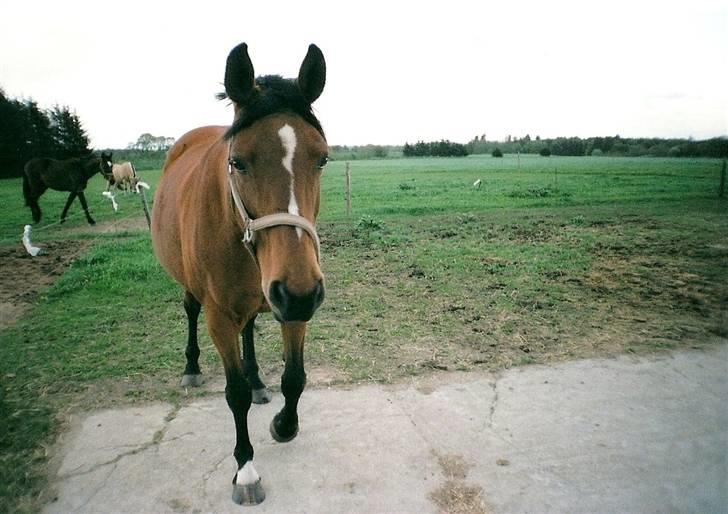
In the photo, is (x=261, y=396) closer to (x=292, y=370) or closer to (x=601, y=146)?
(x=292, y=370)

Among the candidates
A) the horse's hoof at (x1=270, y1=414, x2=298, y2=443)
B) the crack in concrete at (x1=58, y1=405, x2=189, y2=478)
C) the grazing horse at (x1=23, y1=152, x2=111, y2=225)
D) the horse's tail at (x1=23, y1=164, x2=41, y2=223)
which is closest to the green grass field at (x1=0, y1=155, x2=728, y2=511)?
the crack in concrete at (x1=58, y1=405, x2=189, y2=478)

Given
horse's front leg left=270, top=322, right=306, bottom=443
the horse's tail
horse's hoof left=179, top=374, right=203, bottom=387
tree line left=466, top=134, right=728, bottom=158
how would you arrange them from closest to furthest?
horse's front leg left=270, top=322, right=306, bottom=443, horse's hoof left=179, top=374, right=203, bottom=387, the horse's tail, tree line left=466, top=134, right=728, bottom=158

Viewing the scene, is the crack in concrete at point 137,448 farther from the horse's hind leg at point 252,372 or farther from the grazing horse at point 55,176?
the grazing horse at point 55,176

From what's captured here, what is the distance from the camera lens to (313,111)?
2203mm

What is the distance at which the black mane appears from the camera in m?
1.97

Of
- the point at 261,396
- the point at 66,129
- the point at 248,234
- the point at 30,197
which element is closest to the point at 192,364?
the point at 261,396

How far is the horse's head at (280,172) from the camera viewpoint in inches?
68.4

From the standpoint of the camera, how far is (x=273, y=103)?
1993mm

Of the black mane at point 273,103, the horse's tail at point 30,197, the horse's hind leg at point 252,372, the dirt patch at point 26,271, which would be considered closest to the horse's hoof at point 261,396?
the horse's hind leg at point 252,372

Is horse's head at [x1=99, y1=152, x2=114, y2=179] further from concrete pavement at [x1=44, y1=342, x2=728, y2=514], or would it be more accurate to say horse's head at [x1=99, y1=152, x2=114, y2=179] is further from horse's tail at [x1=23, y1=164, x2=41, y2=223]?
concrete pavement at [x1=44, y1=342, x2=728, y2=514]

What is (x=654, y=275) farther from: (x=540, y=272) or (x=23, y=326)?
(x=23, y=326)

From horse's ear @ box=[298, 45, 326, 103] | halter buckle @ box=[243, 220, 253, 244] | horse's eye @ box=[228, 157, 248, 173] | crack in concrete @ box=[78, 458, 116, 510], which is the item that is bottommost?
crack in concrete @ box=[78, 458, 116, 510]

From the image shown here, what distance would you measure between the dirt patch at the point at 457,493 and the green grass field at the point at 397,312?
1.07m

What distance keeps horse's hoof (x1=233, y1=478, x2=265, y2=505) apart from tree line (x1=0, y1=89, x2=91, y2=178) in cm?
3803
